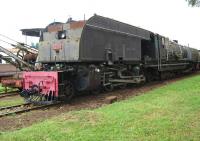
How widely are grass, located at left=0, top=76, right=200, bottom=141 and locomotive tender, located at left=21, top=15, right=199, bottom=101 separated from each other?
3.55 meters

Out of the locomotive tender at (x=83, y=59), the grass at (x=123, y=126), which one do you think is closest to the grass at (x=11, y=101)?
the locomotive tender at (x=83, y=59)

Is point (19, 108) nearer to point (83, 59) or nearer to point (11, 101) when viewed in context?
point (11, 101)

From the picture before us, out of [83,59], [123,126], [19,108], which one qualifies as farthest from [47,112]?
[123,126]

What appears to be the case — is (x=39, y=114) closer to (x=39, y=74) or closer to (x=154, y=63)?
(x=39, y=74)

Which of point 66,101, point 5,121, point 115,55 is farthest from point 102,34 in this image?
point 5,121

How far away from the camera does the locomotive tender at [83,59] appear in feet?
44.5

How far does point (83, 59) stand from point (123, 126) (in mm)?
6281

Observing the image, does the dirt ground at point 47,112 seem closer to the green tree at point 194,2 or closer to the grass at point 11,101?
the grass at point 11,101

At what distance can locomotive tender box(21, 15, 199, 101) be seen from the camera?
44.5 ft

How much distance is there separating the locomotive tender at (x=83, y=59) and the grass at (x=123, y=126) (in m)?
3.55

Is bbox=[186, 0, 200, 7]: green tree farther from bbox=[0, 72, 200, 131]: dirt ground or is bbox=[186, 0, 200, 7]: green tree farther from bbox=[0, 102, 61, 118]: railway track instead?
bbox=[0, 102, 61, 118]: railway track

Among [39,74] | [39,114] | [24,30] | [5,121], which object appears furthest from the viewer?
[24,30]

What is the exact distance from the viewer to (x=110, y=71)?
16484 mm

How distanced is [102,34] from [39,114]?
535 cm
